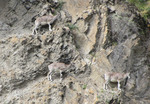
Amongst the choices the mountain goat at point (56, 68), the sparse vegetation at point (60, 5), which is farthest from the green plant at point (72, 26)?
the mountain goat at point (56, 68)

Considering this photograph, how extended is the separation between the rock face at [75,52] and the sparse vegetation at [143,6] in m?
1.08

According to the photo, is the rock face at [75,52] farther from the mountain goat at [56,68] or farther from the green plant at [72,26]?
the mountain goat at [56,68]

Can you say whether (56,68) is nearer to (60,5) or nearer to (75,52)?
(75,52)

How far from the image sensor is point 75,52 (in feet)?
38.2

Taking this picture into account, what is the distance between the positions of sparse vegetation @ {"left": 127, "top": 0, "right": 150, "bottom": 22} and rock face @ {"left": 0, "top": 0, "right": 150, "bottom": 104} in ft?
3.56

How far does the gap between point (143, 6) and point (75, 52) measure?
370 inches

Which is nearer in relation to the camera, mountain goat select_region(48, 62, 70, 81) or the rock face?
the rock face

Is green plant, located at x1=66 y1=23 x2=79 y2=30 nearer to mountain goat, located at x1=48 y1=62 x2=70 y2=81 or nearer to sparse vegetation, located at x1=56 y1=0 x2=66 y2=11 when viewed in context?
sparse vegetation, located at x1=56 y1=0 x2=66 y2=11

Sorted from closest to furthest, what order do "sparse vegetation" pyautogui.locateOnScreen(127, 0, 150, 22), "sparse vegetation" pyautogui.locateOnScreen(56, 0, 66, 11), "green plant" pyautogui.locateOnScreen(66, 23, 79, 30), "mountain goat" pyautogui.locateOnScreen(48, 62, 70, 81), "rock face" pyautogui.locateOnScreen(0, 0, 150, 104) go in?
"rock face" pyautogui.locateOnScreen(0, 0, 150, 104) → "mountain goat" pyautogui.locateOnScreen(48, 62, 70, 81) → "green plant" pyautogui.locateOnScreen(66, 23, 79, 30) → "sparse vegetation" pyautogui.locateOnScreen(56, 0, 66, 11) → "sparse vegetation" pyautogui.locateOnScreen(127, 0, 150, 22)

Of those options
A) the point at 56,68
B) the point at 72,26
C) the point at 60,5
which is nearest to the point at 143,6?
the point at 60,5

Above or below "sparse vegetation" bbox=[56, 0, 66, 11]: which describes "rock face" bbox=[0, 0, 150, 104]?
below

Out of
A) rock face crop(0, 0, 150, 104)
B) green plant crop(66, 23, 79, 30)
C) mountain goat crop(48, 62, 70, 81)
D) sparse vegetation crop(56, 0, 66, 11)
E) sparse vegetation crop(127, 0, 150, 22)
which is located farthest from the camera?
sparse vegetation crop(127, 0, 150, 22)

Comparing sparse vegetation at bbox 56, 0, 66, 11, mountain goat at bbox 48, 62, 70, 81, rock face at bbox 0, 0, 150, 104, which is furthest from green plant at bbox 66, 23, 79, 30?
mountain goat at bbox 48, 62, 70, 81

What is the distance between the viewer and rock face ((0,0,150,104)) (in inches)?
394
